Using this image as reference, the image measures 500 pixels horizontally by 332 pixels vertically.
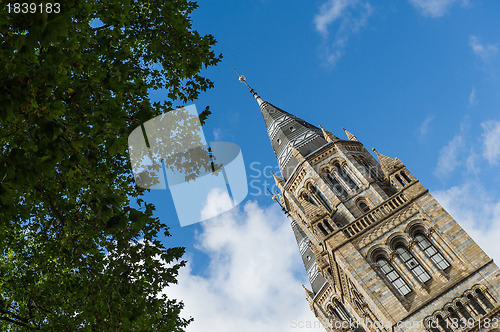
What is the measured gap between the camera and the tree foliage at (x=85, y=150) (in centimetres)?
677

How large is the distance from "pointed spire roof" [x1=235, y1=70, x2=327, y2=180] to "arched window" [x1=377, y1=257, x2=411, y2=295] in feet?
36.4

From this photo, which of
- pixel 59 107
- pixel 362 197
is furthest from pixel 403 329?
pixel 59 107

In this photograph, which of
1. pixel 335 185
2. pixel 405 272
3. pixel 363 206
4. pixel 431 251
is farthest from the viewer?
pixel 335 185

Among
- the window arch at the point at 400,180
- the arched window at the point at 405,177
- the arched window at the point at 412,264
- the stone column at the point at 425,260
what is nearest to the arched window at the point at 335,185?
the window arch at the point at 400,180

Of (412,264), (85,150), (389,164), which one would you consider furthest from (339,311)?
(85,150)

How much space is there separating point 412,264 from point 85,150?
2160cm

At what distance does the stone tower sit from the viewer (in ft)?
76.0

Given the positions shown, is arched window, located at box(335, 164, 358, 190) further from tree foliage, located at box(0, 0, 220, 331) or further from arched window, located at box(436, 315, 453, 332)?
tree foliage, located at box(0, 0, 220, 331)

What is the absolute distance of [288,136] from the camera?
122 ft

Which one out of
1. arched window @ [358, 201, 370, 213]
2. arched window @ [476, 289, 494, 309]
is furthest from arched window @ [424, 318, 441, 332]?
arched window @ [358, 201, 370, 213]

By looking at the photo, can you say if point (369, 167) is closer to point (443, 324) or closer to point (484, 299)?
point (484, 299)

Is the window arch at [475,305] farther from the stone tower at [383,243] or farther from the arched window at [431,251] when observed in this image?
the arched window at [431,251]

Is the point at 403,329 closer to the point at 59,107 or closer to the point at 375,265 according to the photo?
the point at 375,265

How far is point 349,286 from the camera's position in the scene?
27.3 meters
